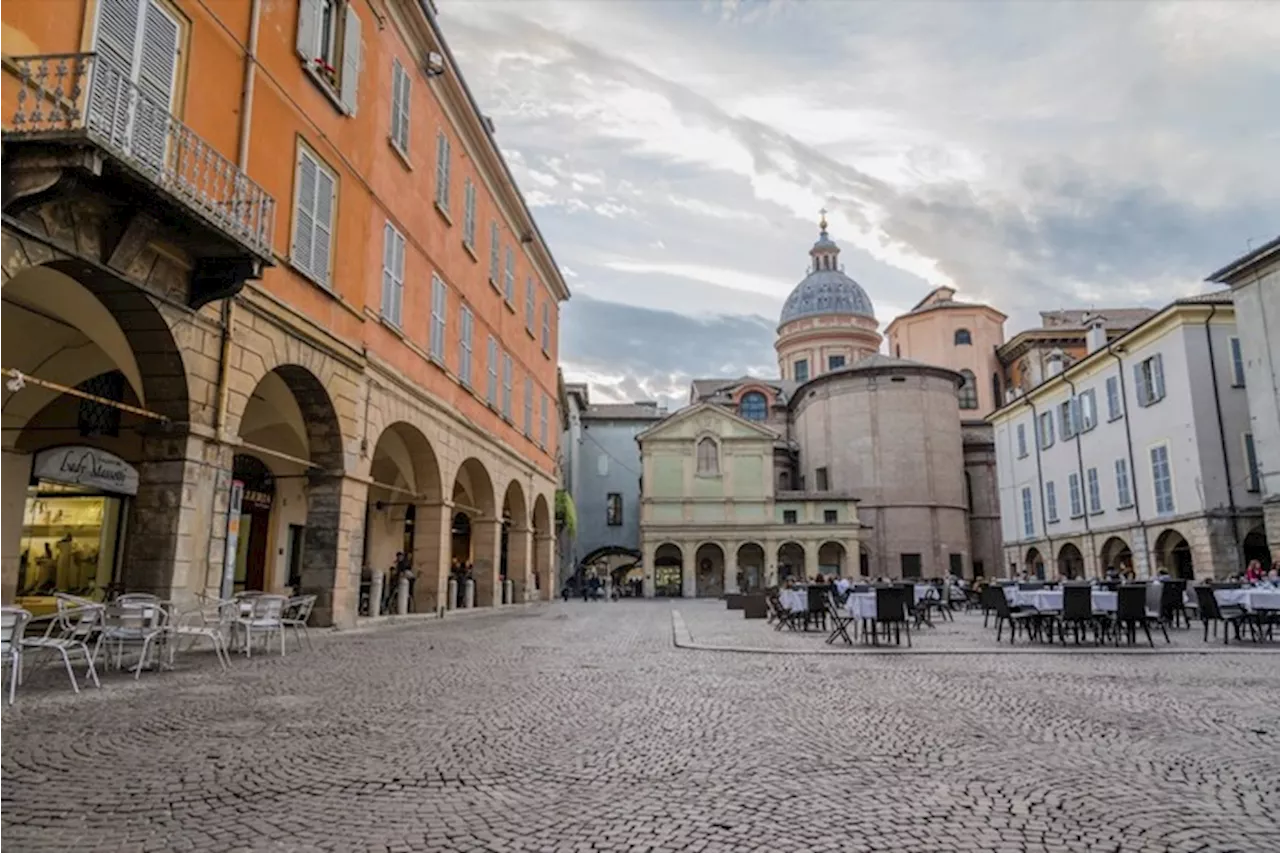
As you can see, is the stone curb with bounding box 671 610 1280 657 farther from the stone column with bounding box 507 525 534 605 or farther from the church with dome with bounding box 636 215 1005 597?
the church with dome with bounding box 636 215 1005 597

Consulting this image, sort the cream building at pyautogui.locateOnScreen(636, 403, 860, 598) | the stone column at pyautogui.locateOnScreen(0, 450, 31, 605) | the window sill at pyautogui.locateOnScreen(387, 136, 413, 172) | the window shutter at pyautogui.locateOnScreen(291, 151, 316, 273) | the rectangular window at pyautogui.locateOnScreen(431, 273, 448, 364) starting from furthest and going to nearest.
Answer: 1. the cream building at pyautogui.locateOnScreen(636, 403, 860, 598)
2. the rectangular window at pyautogui.locateOnScreen(431, 273, 448, 364)
3. the window sill at pyautogui.locateOnScreen(387, 136, 413, 172)
4. the window shutter at pyautogui.locateOnScreen(291, 151, 316, 273)
5. the stone column at pyautogui.locateOnScreen(0, 450, 31, 605)

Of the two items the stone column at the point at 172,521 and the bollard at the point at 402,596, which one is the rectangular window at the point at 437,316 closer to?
the bollard at the point at 402,596

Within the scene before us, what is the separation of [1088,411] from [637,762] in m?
32.4

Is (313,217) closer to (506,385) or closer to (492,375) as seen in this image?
(492,375)

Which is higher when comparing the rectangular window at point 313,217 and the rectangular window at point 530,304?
the rectangular window at point 530,304

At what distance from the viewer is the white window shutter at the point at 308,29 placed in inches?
523

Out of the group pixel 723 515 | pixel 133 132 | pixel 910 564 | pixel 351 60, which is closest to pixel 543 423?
pixel 351 60

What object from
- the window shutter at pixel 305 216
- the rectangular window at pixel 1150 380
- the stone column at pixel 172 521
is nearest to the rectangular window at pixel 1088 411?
the rectangular window at pixel 1150 380

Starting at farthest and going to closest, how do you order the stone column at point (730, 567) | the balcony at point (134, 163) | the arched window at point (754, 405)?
the arched window at point (754, 405) → the stone column at point (730, 567) → the balcony at point (134, 163)

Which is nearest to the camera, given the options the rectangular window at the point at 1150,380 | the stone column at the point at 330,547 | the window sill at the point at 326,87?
the window sill at the point at 326,87

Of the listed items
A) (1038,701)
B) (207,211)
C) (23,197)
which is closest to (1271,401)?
(1038,701)

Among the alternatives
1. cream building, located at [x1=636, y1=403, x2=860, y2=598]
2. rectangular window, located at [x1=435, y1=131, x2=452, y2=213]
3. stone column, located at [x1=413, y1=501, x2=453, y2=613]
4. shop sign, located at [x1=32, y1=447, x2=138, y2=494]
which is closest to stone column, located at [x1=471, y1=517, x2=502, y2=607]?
stone column, located at [x1=413, y1=501, x2=453, y2=613]

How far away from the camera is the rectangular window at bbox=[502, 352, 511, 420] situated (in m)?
25.6

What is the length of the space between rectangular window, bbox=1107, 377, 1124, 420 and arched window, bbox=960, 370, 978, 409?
2736 centimetres
